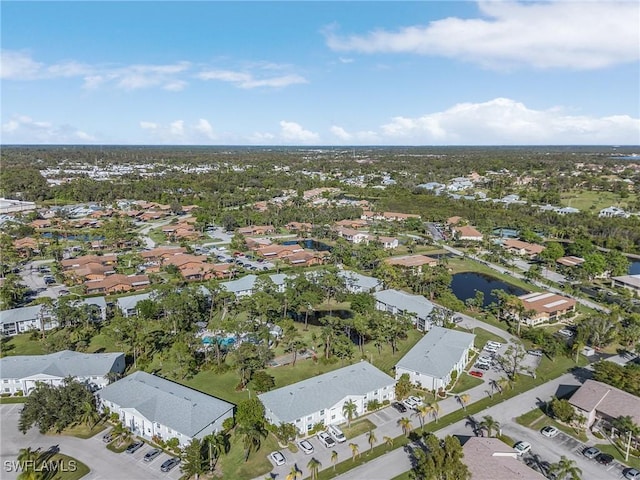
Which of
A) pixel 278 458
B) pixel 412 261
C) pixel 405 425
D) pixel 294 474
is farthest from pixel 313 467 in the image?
pixel 412 261

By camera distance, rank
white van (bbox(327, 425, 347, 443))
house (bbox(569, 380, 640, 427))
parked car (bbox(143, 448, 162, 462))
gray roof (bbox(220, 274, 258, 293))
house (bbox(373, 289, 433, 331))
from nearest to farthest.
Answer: parked car (bbox(143, 448, 162, 462)), white van (bbox(327, 425, 347, 443)), house (bbox(569, 380, 640, 427)), house (bbox(373, 289, 433, 331)), gray roof (bbox(220, 274, 258, 293))

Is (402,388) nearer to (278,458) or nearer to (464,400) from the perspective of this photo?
(464,400)

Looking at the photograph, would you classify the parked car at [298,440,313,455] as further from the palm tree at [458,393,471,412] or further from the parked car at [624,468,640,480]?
the parked car at [624,468,640,480]

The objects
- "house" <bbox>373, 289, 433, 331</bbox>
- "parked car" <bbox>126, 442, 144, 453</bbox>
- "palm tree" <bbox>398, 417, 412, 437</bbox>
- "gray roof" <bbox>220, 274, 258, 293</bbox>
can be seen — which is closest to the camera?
"parked car" <bbox>126, 442, 144, 453</bbox>

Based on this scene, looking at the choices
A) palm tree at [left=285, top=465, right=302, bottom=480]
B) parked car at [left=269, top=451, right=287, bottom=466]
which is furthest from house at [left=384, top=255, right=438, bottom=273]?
palm tree at [left=285, top=465, right=302, bottom=480]

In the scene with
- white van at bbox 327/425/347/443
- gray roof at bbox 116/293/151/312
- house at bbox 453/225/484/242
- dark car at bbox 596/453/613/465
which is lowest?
dark car at bbox 596/453/613/465

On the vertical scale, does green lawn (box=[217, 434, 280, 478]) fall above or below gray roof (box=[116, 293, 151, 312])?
below
